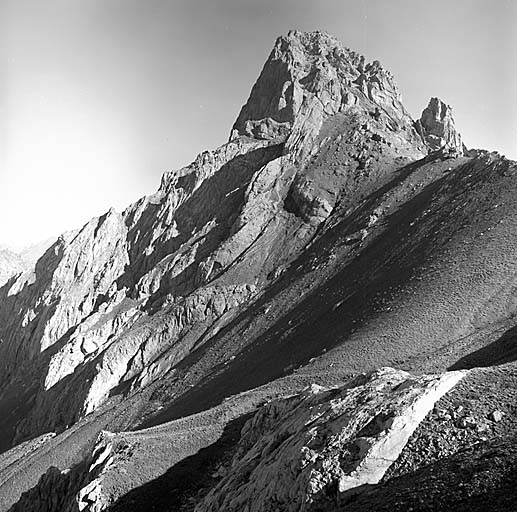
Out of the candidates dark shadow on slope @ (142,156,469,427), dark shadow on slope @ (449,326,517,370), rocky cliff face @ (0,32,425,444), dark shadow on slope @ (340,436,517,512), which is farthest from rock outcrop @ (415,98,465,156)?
dark shadow on slope @ (340,436,517,512)

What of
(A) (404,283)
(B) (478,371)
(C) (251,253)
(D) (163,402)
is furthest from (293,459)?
(C) (251,253)

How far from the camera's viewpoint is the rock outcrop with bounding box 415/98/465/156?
12988 centimetres

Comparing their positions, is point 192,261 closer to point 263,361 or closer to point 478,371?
point 263,361

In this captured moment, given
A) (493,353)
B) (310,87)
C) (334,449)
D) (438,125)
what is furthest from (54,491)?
(438,125)

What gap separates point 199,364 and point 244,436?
132 feet

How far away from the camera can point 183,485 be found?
1181 inches

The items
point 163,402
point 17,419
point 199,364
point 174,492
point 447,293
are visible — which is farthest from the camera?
point 17,419

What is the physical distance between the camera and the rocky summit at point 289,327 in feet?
53.8

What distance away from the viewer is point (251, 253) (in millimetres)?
91062

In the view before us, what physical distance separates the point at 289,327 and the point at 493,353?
102 ft

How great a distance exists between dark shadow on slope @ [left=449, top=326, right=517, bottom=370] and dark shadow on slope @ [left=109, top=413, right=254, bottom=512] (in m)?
17.4

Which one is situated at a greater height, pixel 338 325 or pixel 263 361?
pixel 338 325

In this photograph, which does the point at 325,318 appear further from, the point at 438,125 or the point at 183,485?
the point at 438,125

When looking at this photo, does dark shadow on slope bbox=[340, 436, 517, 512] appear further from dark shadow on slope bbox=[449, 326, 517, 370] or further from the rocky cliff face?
the rocky cliff face
